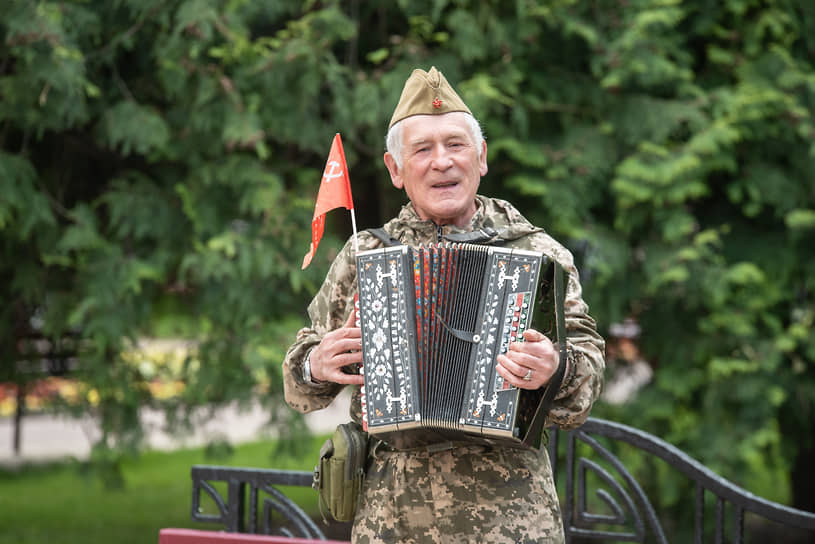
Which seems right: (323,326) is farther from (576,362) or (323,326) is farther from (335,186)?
(576,362)

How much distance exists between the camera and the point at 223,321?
5758 mm

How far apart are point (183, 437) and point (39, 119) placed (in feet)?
7.32

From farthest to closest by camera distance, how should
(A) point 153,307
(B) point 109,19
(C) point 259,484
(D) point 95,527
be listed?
(D) point 95,527
(A) point 153,307
(B) point 109,19
(C) point 259,484

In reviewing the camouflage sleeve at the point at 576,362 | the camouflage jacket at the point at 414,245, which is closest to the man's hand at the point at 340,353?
the camouflage jacket at the point at 414,245

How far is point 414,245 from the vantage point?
8.04 ft

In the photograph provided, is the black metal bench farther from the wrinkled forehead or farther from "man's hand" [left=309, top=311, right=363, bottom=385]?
the wrinkled forehead

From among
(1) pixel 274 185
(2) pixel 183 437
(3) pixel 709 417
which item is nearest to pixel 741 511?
(3) pixel 709 417

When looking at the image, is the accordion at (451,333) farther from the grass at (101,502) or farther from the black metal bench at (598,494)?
the grass at (101,502)

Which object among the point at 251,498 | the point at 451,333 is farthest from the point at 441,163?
the point at 251,498

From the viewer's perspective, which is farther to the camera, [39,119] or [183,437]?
[183,437]

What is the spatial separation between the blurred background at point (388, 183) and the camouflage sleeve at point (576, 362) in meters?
3.15

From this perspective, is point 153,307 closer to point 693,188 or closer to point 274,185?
point 274,185

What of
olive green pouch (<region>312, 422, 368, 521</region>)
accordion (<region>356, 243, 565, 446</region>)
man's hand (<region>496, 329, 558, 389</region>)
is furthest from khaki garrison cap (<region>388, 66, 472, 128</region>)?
olive green pouch (<region>312, 422, 368, 521</region>)

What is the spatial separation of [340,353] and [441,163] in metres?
0.57
